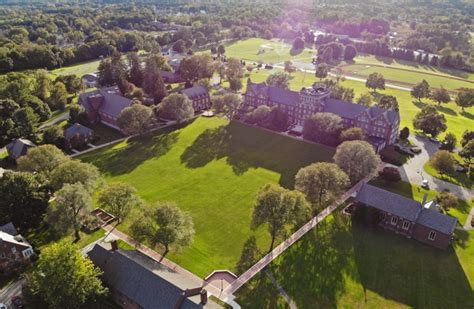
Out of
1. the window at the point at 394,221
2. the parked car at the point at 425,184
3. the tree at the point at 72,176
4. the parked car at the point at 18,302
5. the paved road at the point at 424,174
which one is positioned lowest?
the paved road at the point at 424,174

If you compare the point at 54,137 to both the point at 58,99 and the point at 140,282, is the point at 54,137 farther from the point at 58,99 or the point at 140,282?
the point at 140,282

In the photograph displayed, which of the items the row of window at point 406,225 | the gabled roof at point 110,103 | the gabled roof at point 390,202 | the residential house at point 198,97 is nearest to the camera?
the row of window at point 406,225

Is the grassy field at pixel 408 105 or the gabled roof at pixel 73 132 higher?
the gabled roof at pixel 73 132

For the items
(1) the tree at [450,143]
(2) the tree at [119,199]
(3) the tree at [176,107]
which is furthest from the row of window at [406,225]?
(3) the tree at [176,107]

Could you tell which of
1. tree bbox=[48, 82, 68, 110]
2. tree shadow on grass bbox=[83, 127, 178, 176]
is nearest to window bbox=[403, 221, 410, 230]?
tree shadow on grass bbox=[83, 127, 178, 176]

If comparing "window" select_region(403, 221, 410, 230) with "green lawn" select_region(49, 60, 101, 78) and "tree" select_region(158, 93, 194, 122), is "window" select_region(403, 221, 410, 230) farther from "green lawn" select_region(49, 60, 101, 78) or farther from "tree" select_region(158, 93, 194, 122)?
"green lawn" select_region(49, 60, 101, 78)

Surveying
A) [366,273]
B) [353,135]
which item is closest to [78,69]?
[353,135]

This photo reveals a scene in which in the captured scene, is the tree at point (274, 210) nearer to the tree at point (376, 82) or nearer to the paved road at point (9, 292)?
the paved road at point (9, 292)
